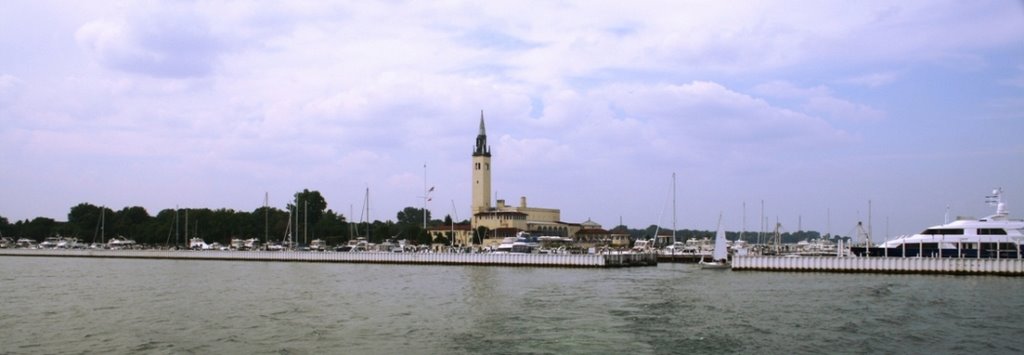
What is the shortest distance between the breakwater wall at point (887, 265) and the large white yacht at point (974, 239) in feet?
10.3

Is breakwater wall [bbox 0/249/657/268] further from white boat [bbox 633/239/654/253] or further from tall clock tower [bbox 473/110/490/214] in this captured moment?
tall clock tower [bbox 473/110/490/214]

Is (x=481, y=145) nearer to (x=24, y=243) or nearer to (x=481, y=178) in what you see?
(x=481, y=178)

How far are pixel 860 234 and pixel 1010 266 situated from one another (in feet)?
85.9

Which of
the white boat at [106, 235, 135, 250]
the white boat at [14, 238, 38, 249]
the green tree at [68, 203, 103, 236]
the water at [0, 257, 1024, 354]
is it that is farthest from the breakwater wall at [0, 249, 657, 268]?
the white boat at [14, 238, 38, 249]

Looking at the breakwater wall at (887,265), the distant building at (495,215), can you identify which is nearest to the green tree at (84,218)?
the distant building at (495,215)

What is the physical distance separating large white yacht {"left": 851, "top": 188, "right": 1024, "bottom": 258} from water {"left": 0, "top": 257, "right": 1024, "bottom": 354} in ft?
35.6

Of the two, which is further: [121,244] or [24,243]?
[24,243]

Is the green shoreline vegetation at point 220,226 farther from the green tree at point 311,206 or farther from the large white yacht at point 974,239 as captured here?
the large white yacht at point 974,239

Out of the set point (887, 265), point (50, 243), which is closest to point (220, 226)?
point (50, 243)

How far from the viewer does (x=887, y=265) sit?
6912 centimetres

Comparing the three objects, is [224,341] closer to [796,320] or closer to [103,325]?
[103,325]

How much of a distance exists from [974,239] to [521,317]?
50241 mm

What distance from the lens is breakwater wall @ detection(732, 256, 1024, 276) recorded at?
64.4 metres

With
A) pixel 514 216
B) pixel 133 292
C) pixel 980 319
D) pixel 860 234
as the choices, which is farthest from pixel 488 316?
pixel 514 216
